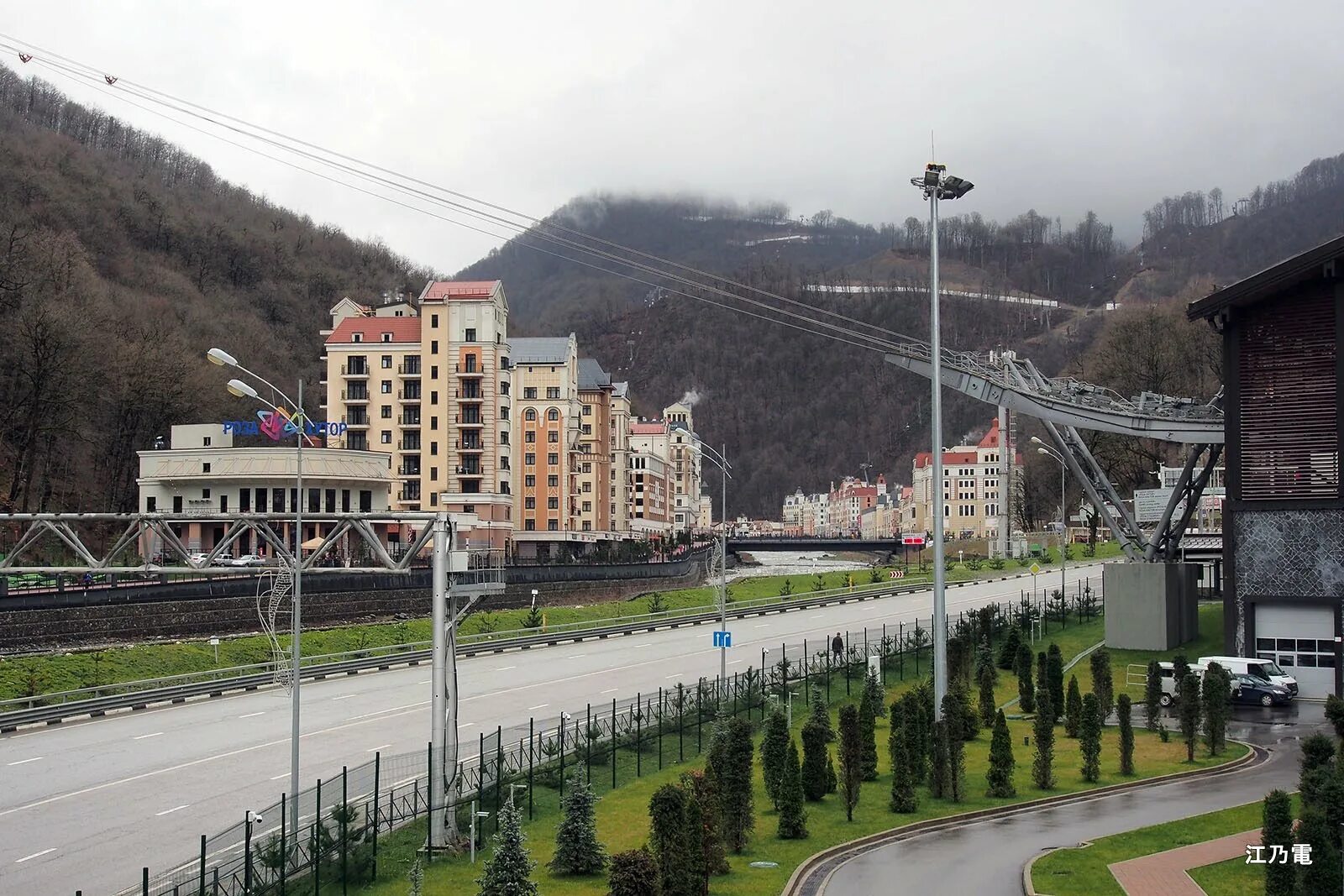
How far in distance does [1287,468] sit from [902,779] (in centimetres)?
2312

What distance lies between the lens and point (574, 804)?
2422 centimetres

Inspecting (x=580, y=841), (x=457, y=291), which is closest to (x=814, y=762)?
(x=580, y=841)

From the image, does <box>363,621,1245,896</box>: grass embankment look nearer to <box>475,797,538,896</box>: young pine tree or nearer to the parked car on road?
<box>475,797,538,896</box>: young pine tree

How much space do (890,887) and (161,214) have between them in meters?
133

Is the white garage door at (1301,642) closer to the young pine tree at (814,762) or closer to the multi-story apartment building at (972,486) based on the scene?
the young pine tree at (814,762)

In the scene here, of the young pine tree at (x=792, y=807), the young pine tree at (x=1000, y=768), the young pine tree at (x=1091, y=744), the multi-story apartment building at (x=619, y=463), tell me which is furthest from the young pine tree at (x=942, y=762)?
the multi-story apartment building at (x=619, y=463)

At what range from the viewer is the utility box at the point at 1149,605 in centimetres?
4978

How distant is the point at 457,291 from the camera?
327 feet

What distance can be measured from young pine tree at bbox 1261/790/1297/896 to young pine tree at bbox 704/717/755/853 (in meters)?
9.85

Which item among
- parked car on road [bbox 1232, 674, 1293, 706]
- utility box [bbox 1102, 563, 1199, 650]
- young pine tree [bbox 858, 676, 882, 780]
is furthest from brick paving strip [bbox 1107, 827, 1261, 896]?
utility box [bbox 1102, 563, 1199, 650]

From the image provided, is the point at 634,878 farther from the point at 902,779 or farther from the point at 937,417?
the point at 937,417

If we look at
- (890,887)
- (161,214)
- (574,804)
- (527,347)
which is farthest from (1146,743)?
(161,214)

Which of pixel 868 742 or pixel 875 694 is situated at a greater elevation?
pixel 875 694

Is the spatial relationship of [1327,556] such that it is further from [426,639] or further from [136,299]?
[136,299]
